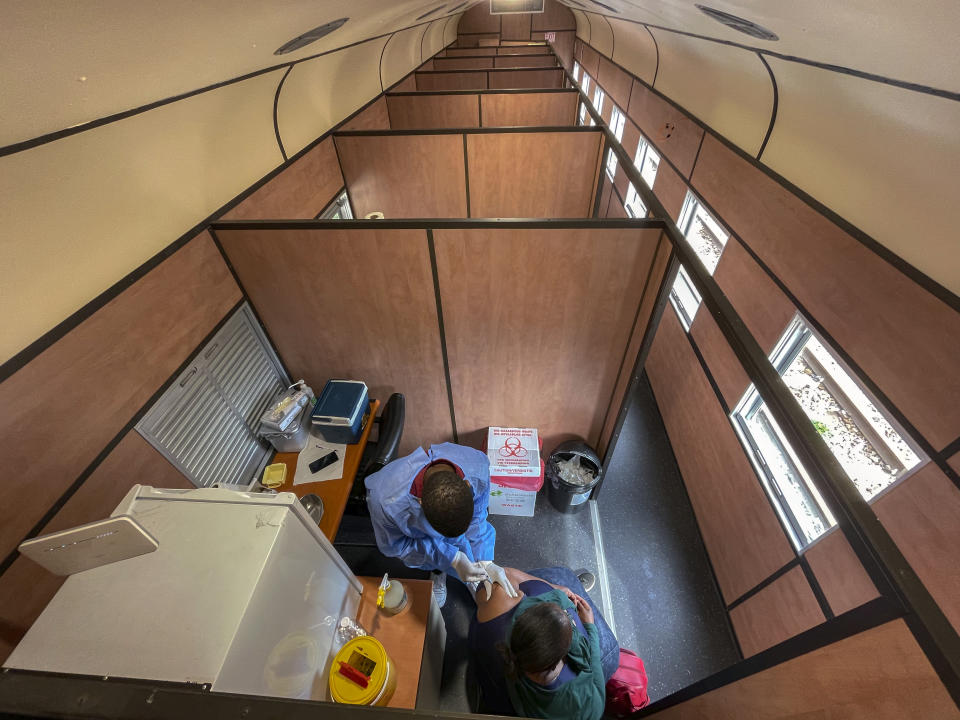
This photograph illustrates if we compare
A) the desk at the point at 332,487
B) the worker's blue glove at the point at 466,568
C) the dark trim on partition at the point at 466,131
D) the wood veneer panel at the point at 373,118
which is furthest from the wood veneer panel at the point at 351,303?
the wood veneer panel at the point at 373,118

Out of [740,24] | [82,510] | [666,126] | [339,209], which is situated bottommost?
[82,510]

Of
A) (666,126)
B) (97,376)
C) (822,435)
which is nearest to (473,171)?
(666,126)

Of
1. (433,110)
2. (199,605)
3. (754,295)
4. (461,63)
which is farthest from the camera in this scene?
(461,63)

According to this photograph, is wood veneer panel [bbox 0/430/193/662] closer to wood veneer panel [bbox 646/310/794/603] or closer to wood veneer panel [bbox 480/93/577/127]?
wood veneer panel [bbox 646/310/794/603]

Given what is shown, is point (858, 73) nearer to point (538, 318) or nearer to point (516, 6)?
point (538, 318)

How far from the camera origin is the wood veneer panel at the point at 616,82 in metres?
4.85

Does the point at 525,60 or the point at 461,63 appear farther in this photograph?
the point at 461,63

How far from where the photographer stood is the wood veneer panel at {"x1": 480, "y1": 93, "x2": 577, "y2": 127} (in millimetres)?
3498

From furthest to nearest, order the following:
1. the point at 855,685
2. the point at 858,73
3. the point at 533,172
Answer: the point at 533,172 < the point at 858,73 < the point at 855,685

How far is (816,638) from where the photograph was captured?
568 mm

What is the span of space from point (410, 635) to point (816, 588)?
1.59 metres

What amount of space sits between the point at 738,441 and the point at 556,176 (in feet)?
6.98

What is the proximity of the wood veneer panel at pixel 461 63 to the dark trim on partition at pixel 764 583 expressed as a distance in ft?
26.3

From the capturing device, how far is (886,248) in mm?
1358
